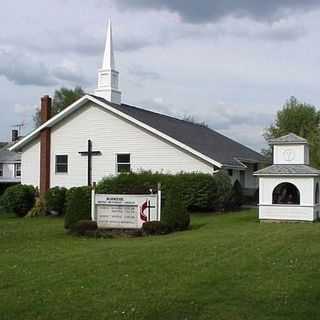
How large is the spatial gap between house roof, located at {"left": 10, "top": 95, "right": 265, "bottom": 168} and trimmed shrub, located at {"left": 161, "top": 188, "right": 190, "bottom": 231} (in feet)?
34.3

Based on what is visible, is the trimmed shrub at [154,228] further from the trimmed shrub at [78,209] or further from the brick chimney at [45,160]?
the brick chimney at [45,160]

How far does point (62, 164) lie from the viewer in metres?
38.2

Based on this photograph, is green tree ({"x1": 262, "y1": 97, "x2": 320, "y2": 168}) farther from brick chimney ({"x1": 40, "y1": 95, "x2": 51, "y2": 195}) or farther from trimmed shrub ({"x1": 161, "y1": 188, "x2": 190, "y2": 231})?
trimmed shrub ({"x1": 161, "y1": 188, "x2": 190, "y2": 231})

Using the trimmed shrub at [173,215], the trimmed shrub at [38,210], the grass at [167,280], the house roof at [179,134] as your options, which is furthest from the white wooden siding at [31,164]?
the grass at [167,280]

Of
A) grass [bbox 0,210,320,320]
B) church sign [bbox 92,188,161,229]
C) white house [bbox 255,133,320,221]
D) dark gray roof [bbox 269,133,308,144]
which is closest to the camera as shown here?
grass [bbox 0,210,320,320]

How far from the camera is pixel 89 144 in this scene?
3706 centimetres

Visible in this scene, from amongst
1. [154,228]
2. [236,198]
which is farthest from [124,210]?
[236,198]

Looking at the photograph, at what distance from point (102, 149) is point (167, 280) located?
2578cm

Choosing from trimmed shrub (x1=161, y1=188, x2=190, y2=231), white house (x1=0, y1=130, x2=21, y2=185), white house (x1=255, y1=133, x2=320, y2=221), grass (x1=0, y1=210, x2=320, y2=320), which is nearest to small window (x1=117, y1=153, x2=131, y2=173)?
white house (x1=255, y1=133, x2=320, y2=221)

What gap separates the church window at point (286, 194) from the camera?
27375 millimetres

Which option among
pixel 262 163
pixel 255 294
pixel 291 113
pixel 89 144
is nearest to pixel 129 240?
pixel 255 294

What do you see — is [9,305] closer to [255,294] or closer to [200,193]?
[255,294]

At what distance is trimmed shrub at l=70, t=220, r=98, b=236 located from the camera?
22.0m

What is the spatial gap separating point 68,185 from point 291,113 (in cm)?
2480
